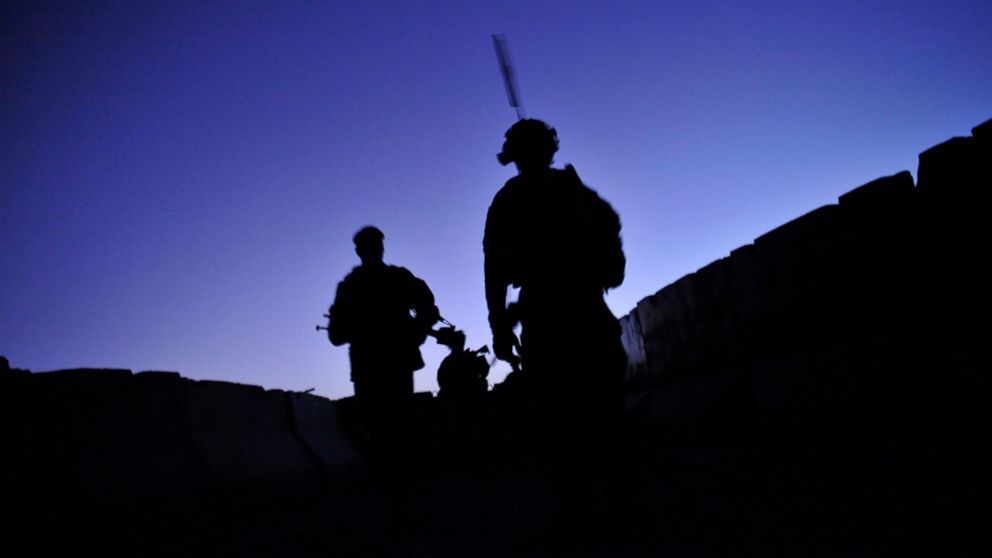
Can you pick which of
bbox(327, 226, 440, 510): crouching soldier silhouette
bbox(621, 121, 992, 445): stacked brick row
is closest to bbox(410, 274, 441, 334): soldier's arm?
bbox(327, 226, 440, 510): crouching soldier silhouette

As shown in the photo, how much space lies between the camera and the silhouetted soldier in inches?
126

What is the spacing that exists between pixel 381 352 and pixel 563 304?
227 centimetres

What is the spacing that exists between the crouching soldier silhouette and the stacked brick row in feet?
9.49

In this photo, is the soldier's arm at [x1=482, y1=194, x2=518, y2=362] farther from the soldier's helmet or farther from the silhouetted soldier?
the soldier's helmet

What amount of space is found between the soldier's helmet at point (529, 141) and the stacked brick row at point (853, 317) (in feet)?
7.90

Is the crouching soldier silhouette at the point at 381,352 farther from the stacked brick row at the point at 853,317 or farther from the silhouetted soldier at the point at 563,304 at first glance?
the stacked brick row at the point at 853,317

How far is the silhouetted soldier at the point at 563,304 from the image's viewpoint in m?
3.21

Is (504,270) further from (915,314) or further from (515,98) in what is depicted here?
(915,314)

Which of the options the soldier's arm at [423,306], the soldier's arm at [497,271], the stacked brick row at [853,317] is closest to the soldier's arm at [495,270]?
the soldier's arm at [497,271]

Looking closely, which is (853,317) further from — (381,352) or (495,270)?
(381,352)

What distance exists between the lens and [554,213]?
11.1 ft

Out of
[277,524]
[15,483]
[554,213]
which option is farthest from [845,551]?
[277,524]

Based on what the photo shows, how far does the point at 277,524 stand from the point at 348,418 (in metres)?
8.11

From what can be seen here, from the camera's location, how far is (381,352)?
205 inches
